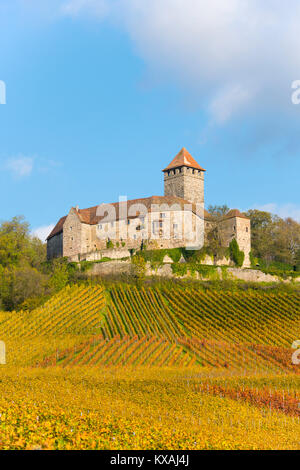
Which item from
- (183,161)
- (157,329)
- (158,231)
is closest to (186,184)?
(183,161)

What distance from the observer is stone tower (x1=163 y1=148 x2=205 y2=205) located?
57.1m

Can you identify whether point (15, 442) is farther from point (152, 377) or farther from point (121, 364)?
point (121, 364)

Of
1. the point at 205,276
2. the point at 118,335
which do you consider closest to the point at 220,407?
the point at 118,335

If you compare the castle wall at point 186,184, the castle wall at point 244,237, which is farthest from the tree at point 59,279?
the castle wall at point 186,184

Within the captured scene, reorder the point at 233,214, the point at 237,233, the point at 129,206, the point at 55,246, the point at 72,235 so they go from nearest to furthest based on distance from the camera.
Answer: the point at 237,233 < the point at 72,235 < the point at 233,214 < the point at 129,206 < the point at 55,246

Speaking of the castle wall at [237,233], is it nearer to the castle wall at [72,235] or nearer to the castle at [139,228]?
the castle at [139,228]

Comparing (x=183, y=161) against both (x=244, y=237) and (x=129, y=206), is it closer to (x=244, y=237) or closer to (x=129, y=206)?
(x=129, y=206)

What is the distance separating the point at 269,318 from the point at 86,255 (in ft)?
64.5

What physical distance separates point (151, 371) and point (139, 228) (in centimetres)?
2665

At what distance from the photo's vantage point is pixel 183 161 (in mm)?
58438

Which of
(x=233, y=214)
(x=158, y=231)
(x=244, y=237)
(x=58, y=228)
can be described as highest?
(x=233, y=214)

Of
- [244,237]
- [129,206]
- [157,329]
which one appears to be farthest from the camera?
[129,206]

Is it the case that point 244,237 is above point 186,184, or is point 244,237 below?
below

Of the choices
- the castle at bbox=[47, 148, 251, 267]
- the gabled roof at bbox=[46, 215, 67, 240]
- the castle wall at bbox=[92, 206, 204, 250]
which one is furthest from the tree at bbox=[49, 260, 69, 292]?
the gabled roof at bbox=[46, 215, 67, 240]
